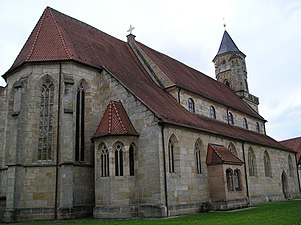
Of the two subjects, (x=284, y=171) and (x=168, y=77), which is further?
(x=284, y=171)

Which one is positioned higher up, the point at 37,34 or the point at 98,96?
the point at 37,34

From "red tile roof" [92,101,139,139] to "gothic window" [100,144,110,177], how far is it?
0.80 meters

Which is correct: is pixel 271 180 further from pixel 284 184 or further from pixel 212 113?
pixel 212 113

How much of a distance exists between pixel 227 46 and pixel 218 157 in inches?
1044

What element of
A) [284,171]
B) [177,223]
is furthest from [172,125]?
[284,171]

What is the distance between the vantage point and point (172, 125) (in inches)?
758

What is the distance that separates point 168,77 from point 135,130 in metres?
7.51

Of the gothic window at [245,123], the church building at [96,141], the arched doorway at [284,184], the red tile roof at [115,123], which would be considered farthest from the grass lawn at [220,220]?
the arched doorway at [284,184]

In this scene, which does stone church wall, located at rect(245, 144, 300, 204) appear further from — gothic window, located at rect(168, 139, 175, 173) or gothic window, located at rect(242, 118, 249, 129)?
gothic window, located at rect(168, 139, 175, 173)

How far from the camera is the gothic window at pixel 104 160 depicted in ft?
60.8

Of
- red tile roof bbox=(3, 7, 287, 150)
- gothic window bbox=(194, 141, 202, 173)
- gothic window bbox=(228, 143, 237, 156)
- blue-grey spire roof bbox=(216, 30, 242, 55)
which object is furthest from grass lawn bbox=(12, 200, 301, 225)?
blue-grey spire roof bbox=(216, 30, 242, 55)

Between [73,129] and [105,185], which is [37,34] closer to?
[73,129]

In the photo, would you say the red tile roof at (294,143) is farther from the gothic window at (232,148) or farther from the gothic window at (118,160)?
the gothic window at (118,160)

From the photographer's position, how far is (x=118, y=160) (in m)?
18.4
